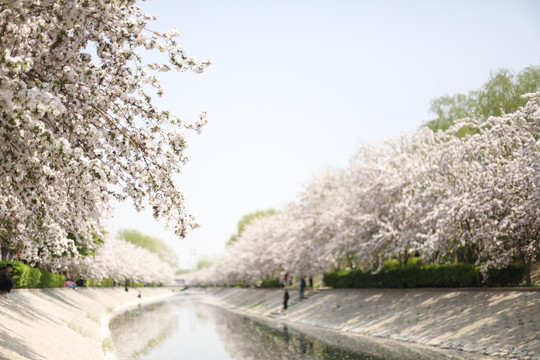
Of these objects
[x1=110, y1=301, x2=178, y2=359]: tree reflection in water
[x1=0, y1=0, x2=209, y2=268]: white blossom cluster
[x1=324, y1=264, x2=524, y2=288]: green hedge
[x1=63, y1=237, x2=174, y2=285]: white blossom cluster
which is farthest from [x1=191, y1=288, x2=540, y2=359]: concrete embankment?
[x1=63, y1=237, x2=174, y2=285]: white blossom cluster

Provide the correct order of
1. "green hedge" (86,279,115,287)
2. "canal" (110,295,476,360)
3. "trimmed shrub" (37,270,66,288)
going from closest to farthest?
"canal" (110,295,476,360) < "trimmed shrub" (37,270,66,288) < "green hedge" (86,279,115,287)

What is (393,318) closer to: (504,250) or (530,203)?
(504,250)

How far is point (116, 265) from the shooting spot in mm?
75312

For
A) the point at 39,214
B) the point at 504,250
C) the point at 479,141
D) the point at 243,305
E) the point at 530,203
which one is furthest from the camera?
the point at 243,305

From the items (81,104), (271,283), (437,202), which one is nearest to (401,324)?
(437,202)

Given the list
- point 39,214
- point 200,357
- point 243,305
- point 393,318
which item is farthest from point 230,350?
point 243,305

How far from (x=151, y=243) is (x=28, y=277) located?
5313 inches

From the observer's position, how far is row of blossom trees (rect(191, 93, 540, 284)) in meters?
20.2

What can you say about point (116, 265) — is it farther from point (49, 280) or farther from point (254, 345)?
point (254, 345)

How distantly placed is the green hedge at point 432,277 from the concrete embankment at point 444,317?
54 centimetres

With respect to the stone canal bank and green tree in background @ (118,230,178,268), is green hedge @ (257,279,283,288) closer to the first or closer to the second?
the stone canal bank

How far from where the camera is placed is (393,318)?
26.3m

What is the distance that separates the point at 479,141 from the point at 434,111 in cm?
3043

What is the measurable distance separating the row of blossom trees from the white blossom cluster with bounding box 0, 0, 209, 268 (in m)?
14.4
